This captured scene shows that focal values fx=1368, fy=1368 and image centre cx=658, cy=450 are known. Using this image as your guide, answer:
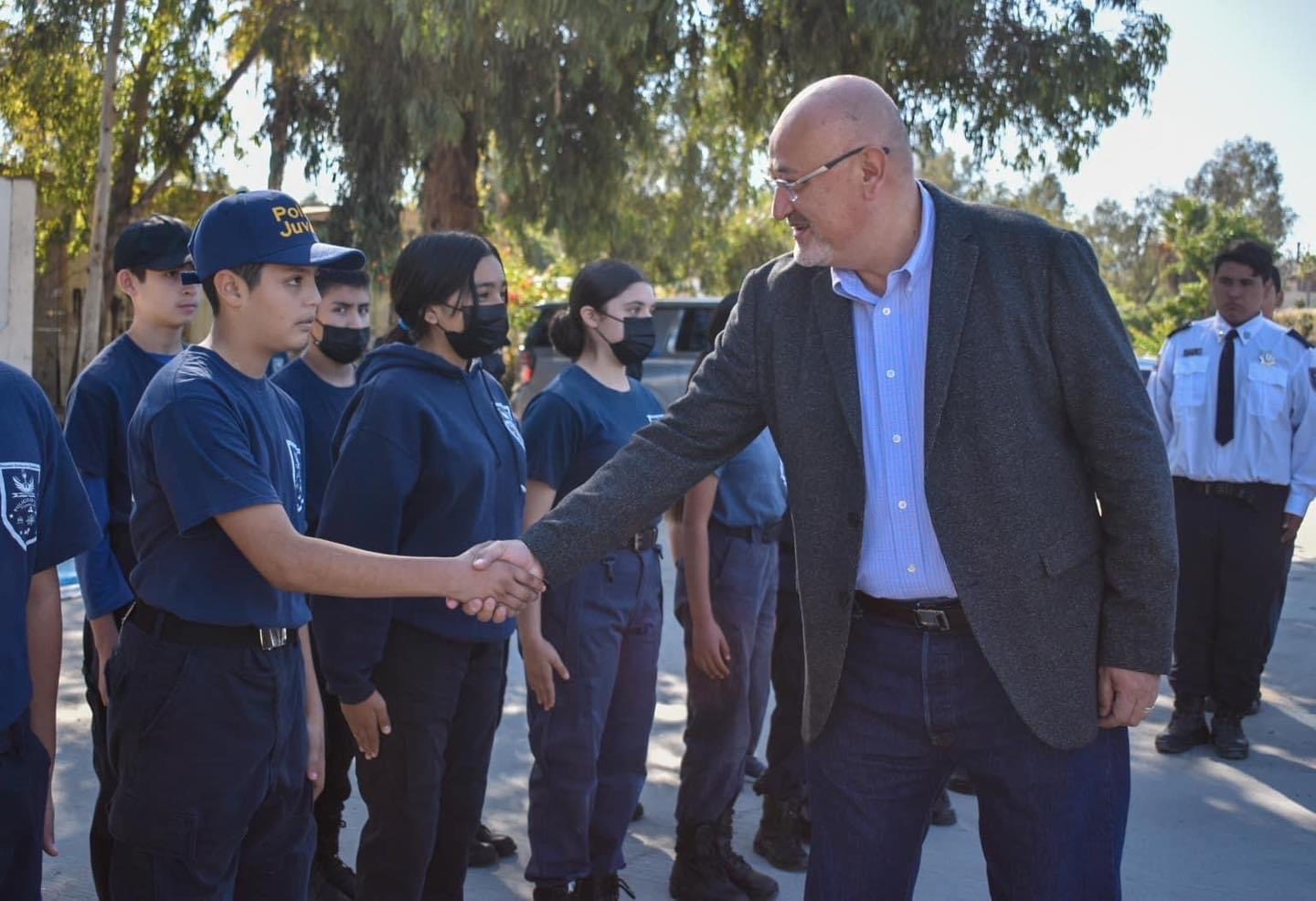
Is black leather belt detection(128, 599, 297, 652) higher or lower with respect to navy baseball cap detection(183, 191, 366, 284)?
lower

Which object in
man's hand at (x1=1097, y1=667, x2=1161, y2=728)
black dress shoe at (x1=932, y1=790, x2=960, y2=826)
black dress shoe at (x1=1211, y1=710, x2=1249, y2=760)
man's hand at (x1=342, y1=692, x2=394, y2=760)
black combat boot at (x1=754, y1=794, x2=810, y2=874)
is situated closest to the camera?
man's hand at (x1=1097, y1=667, x2=1161, y2=728)

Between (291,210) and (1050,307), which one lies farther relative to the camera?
(291,210)

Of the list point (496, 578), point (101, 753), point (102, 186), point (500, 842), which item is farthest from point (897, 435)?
point (102, 186)

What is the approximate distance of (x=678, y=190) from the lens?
21.4 meters

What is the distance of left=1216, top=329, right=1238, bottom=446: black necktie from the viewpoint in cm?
650

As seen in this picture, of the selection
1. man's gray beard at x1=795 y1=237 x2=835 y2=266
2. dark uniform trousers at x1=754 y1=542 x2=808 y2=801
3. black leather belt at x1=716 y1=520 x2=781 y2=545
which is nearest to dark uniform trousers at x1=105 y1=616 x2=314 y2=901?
man's gray beard at x1=795 y1=237 x2=835 y2=266

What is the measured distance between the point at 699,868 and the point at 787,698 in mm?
812

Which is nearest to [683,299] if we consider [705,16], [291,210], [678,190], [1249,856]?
[705,16]

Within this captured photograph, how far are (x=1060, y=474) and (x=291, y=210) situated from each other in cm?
183

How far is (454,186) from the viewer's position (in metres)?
14.2

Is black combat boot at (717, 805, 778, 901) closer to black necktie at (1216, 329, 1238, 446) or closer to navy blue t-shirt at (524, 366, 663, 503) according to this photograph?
navy blue t-shirt at (524, 366, 663, 503)

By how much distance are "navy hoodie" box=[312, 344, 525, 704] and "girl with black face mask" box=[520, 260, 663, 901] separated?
533mm

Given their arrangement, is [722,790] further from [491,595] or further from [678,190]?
[678,190]

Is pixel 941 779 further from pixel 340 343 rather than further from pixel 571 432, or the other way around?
pixel 340 343
